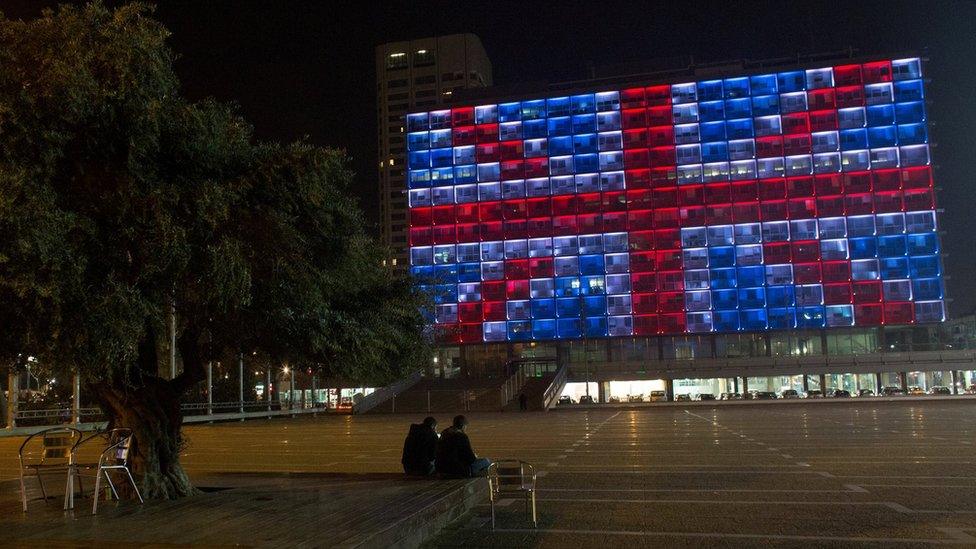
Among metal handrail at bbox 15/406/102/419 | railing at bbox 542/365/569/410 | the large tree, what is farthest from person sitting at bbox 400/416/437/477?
railing at bbox 542/365/569/410

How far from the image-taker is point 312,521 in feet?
29.8

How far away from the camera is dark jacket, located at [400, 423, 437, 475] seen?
13.2 meters

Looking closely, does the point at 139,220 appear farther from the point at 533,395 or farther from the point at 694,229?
the point at 694,229

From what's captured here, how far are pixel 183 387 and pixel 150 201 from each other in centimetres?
381

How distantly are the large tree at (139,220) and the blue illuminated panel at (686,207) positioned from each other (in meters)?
82.0

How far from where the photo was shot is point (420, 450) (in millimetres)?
13336

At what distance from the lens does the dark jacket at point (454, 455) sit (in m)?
12.5

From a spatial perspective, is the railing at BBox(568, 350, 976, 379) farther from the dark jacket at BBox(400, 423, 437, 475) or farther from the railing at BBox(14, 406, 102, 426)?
the dark jacket at BBox(400, 423, 437, 475)

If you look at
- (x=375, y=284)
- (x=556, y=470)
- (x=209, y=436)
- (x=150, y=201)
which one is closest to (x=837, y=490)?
(x=556, y=470)

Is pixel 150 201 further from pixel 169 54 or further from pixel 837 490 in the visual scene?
pixel 837 490

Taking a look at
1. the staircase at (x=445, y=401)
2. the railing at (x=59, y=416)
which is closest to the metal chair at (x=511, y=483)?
the railing at (x=59, y=416)

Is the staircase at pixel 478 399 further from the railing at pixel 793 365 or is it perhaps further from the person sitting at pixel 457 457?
the person sitting at pixel 457 457

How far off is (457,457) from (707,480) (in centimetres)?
514

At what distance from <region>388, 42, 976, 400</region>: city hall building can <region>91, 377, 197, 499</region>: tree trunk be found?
8486 centimetres
